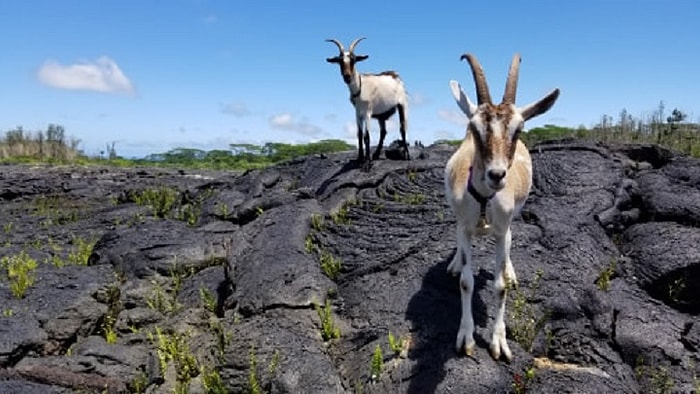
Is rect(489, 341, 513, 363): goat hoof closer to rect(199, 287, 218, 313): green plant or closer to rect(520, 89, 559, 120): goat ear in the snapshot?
Result: rect(520, 89, 559, 120): goat ear

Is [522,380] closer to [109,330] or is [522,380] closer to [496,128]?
[496,128]

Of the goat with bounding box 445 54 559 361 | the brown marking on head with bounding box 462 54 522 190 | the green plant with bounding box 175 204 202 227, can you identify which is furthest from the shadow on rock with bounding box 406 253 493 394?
the green plant with bounding box 175 204 202 227

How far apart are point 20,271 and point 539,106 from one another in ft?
26.0

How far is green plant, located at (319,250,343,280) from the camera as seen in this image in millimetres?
7980

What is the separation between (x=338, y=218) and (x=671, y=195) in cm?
553

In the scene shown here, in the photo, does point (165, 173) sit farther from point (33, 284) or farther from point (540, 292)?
point (540, 292)

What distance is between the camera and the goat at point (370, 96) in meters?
12.4

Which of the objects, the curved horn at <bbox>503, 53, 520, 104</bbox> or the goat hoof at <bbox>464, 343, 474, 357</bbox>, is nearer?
the curved horn at <bbox>503, 53, 520, 104</bbox>

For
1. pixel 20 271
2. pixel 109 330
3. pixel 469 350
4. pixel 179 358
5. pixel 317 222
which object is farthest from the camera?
pixel 317 222

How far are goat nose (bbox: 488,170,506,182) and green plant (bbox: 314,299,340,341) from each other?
10.2 ft

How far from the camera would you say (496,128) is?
15.8ft

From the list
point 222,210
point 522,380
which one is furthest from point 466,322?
point 222,210

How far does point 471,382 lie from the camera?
18.3 feet

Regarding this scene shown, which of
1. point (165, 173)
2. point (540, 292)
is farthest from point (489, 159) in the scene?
point (165, 173)
